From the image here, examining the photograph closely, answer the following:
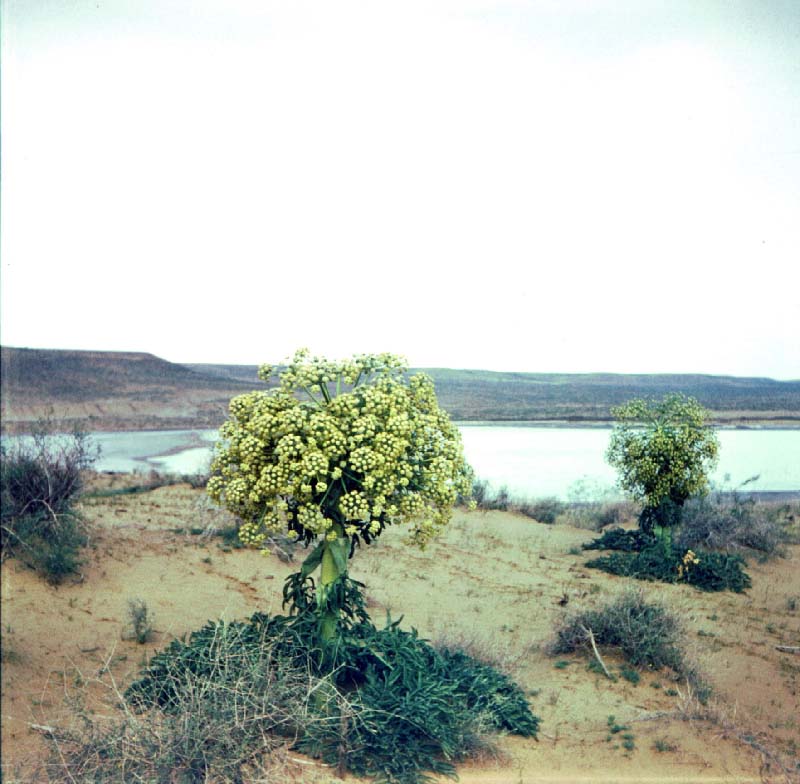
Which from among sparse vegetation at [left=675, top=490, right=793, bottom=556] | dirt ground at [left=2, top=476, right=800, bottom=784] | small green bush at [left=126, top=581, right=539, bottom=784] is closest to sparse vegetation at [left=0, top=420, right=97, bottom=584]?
dirt ground at [left=2, top=476, right=800, bottom=784]

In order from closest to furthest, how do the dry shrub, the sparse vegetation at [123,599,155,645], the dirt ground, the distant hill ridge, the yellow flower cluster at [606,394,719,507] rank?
1. the dry shrub
2. the dirt ground
3. the sparse vegetation at [123,599,155,645]
4. the yellow flower cluster at [606,394,719,507]
5. the distant hill ridge

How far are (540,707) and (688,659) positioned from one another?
1.61m

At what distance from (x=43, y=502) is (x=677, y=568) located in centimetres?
790

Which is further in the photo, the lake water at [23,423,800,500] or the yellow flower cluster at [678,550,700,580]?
the lake water at [23,423,800,500]

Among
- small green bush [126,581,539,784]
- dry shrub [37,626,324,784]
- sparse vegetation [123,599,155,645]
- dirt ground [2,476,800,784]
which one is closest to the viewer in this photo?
dry shrub [37,626,324,784]

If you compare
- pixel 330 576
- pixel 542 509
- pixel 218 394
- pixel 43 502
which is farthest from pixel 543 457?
pixel 330 576

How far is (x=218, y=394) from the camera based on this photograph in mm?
30344

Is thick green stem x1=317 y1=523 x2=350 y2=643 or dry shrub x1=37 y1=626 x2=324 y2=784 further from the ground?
thick green stem x1=317 y1=523 x2=350 y2=643

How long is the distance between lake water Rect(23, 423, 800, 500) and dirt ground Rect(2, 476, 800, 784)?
4137 millimetres

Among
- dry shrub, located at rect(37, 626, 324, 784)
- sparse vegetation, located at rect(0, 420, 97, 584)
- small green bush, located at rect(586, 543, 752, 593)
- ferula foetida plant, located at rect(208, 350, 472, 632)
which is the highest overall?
ferula foetida plant, located at rect(208, 350, 472, 632)

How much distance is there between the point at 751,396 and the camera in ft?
117

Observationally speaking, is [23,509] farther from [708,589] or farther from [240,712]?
[708,589]

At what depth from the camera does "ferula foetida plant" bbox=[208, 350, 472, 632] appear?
4359 mm

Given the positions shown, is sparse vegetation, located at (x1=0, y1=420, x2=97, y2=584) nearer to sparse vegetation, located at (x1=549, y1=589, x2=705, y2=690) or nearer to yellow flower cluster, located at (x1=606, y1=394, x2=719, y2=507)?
sparse vegetation, located at (x1=549, y1=589, x2=705, y2=690)
